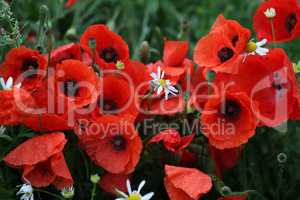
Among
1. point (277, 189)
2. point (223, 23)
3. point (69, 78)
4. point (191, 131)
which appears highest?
point (223, 23)

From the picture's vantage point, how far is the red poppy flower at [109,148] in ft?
4.09

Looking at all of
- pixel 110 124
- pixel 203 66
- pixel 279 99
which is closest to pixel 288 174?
pixel 279 99

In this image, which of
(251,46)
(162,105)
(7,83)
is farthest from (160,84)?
(7,83)

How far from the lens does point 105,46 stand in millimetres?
1394

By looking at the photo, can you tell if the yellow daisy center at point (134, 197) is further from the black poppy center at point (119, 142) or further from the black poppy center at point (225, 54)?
the black poppy center at point (225, 54)

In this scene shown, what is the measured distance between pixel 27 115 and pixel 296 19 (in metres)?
0.63

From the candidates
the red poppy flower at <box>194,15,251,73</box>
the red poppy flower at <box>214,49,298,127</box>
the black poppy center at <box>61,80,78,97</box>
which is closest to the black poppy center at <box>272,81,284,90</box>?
the red poppy flower at <box>214,49,298,127</box>

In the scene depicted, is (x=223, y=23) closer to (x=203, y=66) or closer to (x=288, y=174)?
(x=203, y=66)

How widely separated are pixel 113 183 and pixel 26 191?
0.61ft

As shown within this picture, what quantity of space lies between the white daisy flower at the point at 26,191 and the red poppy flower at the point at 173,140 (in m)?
0.27

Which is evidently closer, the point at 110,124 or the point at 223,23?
the point at 110,124

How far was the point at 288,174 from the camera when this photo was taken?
140cm

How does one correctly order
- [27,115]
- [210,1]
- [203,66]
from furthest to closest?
[210,1]
[203,66]
[27,115]

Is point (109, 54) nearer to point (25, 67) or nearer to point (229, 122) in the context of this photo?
point (25, 67)
